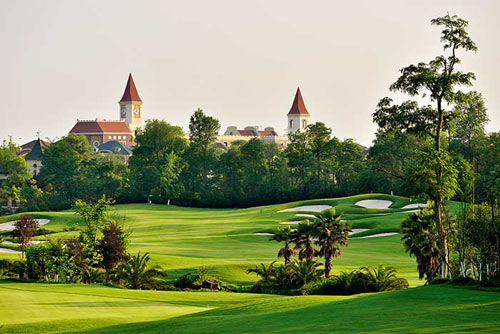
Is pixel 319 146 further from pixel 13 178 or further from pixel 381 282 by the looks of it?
pixel 381 282

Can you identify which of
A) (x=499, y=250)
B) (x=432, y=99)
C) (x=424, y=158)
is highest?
(x=432, y=99)

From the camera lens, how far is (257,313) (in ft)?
77.3

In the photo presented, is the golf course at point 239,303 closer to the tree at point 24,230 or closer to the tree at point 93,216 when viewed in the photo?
the tree at point 93,216

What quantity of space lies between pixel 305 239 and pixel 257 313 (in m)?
16.6

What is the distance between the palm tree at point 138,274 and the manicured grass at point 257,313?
5.87m

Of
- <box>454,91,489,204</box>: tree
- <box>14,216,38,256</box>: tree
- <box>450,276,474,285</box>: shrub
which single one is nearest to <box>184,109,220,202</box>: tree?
<box>454,91,489,204</box>: tree

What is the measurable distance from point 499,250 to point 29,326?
551 inches

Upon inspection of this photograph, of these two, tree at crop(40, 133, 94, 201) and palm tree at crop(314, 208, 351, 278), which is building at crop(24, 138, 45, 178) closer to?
tree at crop(40, 133, 94, 201)

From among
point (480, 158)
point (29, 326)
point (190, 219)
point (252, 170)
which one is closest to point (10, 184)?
point (252, 170)

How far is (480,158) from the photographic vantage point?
96438 mm

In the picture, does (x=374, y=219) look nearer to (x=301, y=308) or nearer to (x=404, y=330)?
(x=301, y=308)

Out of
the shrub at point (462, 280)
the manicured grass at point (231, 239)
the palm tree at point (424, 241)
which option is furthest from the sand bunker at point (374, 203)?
the shrub at point (462, 280)

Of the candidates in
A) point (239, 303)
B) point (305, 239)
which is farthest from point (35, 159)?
point (239, 303)

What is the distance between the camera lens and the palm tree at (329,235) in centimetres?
3881
